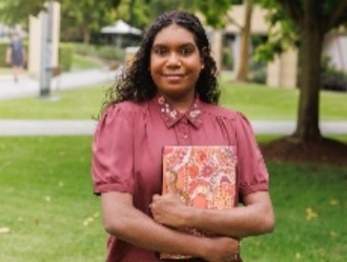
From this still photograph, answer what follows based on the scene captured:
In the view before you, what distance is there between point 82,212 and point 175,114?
595 cm

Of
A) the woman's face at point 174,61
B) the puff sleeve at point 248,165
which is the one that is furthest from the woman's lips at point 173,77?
the puff sleeve at point 248,165

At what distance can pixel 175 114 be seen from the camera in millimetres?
2658

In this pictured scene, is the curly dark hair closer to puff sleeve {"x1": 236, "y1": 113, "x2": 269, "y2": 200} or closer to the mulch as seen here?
puff sleeve {"x1": 236, "y1": 113, "x2": 269, "y2": 200}

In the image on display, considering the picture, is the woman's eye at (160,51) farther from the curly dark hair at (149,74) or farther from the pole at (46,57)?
the pole at (46,57)

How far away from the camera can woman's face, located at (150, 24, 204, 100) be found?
2.68 metres

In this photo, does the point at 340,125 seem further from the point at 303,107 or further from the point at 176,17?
the point at 176,17

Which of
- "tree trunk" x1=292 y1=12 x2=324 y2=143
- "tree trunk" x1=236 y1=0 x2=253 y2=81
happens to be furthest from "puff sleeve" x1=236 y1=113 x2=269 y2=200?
"tree trunk" x1=236 y1=0 x2=253 y2=81

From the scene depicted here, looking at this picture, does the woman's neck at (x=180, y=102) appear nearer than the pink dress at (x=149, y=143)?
No

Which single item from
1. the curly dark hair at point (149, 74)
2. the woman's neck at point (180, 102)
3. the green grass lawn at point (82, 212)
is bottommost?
the green grass lawn at point (82, 212)

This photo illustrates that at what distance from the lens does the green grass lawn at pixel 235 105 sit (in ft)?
67.4

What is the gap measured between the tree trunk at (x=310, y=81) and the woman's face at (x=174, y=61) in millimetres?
11550

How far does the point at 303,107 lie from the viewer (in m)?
14.4

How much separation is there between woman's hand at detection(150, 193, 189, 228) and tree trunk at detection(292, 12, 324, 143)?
11.7m

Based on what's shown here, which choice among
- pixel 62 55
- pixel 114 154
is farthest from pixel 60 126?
pixel 62 55
